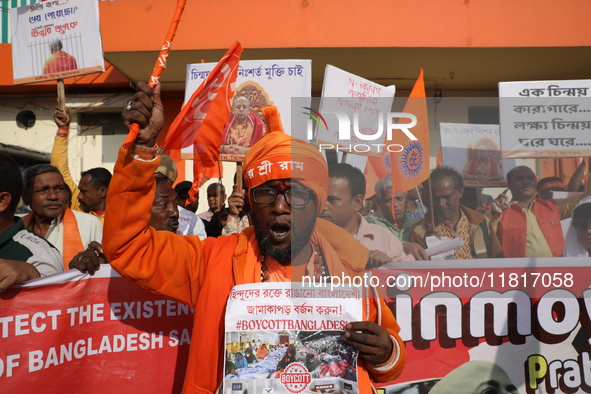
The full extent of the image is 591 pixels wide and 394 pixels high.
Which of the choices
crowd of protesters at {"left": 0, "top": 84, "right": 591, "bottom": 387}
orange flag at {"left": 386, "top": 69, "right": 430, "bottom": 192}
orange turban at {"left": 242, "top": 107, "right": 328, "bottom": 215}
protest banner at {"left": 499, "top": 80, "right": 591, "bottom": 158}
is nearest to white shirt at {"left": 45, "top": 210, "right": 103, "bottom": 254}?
crowd of protesters at {"left": 0, "top": 84, "right": 591, "bottom": 387}

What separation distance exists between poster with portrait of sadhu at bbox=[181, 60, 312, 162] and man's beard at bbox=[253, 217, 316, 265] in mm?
2795

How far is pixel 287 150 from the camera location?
90.4 inches

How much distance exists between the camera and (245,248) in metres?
2.26

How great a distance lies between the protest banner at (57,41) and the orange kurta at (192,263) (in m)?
3.93

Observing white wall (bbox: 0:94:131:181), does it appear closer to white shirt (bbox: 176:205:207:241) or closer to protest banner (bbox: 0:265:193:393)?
white shirt (bbox: 176:205:207:241)

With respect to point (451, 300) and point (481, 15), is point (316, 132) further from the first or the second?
point (481, 15)

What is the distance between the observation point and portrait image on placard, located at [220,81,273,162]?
16.0 ft

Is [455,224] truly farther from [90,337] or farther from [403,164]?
[90,337]

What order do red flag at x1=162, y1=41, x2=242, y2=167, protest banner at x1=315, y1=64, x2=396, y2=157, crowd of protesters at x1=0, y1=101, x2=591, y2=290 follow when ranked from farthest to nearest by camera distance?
protest banner at x1=315, y1=64, x2=396, y2=157 → red flag at x1=162, y1=41, x2=242, y2=167 → crowd of protesters at x1=0, y1=101, x2=591, y2=290

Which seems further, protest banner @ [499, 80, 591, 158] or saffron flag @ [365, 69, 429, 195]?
protest banner @ [499, 80, 591, 158]

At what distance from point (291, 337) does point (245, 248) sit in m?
0.43

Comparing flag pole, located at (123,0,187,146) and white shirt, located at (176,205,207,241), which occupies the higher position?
flag pole, located at (123,0,187,146)

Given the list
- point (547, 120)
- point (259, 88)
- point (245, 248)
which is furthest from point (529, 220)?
point (259, 88)

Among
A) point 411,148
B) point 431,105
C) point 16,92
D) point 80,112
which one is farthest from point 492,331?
point 16,92
